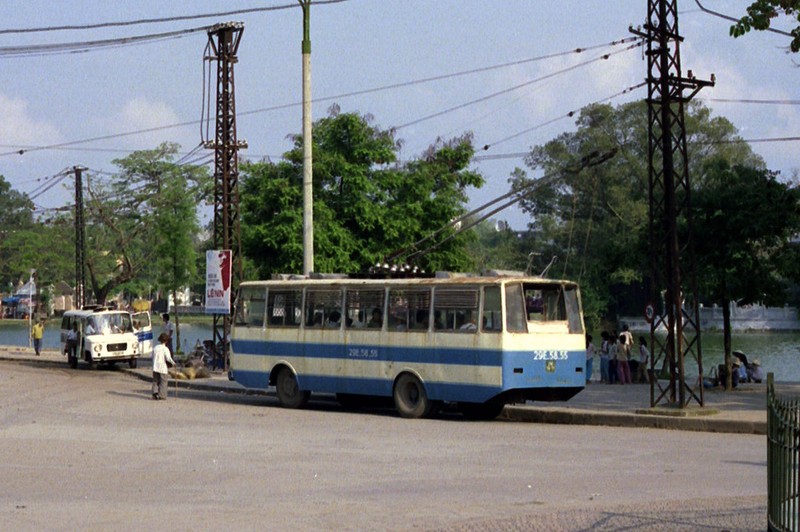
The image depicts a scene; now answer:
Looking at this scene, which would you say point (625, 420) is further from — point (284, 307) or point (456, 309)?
point (284, 307)

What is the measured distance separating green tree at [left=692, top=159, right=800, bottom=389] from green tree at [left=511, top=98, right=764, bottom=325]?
41.8 metres

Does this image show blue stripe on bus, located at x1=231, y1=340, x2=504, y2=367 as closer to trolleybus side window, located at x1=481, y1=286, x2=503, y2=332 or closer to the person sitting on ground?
trolleybus side window, located at x1=481, y1=286, x2=503, y2=332

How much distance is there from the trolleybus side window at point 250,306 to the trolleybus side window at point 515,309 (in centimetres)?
→ 706

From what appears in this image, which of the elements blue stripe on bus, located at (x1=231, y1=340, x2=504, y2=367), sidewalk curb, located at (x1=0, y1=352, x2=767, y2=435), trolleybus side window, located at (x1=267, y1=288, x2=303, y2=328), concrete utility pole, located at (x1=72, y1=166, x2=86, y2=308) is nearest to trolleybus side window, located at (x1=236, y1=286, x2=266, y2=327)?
trolleybus side window, located at (x1=267, y1=288, x2=303, y2=328)

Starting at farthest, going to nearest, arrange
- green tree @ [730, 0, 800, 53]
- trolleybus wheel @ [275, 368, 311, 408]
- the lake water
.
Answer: the lake water → trolleybus wheel @ [275, 368, 311, 408] → green tree @ [730, 0, 800, 53]

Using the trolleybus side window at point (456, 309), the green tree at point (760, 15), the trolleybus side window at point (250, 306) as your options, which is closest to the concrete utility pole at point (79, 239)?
the trolleybus side window at point (250, 306)

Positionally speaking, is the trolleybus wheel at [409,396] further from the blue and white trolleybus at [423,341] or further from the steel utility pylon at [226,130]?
the steel utility pylon at [226,130]

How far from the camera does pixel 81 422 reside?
853 inches

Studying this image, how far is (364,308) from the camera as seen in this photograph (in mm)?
24781

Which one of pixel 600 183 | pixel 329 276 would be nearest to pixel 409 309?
pixel 329 276

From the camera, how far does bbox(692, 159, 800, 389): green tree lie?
27703mm

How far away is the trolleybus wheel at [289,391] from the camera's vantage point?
86.3ft

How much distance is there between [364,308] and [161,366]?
5.50 meters

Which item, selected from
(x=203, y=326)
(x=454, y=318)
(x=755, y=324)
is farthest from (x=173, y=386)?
(x=203, y=326)
